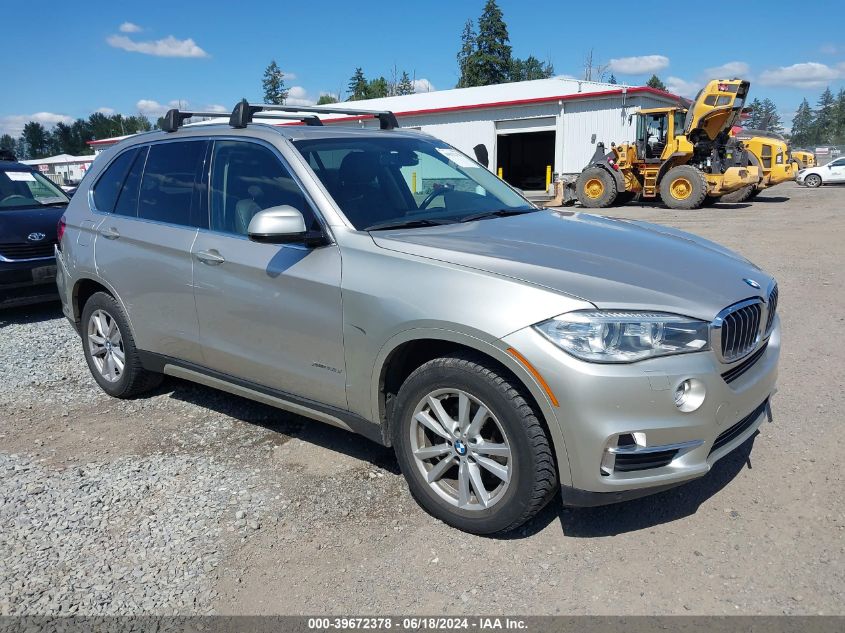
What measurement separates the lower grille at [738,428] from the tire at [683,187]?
18.1m

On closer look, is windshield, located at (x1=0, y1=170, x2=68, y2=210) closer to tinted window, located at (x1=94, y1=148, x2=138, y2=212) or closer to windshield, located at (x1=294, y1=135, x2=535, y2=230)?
tinted window, located at (x1=94, y1=148, x2=138, y2=212)

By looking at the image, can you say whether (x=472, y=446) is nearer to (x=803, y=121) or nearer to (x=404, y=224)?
(x=404, y=224)

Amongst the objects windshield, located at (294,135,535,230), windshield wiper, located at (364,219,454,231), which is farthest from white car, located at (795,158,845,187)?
windshield wiper, located at (364,219,454,231)

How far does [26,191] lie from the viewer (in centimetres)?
862

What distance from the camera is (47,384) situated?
5629 mm

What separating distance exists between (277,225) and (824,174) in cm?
3463

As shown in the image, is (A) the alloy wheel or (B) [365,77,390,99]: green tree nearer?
(A) the alloy wheel

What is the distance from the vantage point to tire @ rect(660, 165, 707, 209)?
781 inches

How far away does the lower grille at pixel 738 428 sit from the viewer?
117 inches

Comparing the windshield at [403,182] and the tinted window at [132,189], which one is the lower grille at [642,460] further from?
the tinted window at [132,189]

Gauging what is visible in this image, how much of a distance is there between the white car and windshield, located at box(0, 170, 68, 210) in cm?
3127

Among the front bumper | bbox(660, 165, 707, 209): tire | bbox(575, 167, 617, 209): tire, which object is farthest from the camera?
bbox(575, 167, 617, 209): tire

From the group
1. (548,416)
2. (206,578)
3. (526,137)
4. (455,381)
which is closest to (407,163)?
(455,381)

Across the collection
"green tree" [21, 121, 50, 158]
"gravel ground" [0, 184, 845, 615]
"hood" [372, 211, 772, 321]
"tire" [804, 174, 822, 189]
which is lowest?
"tire" [804, 174, 822, 189]
